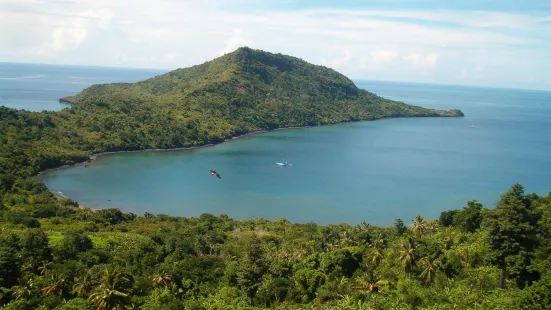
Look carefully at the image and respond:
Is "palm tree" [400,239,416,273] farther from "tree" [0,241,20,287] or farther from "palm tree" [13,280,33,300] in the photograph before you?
"tree" [0,241,20,287]

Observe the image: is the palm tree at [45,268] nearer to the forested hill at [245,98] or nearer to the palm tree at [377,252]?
the palm tree at [377,252]

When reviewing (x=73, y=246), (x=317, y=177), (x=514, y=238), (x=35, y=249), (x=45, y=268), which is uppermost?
(x=514, y=238)

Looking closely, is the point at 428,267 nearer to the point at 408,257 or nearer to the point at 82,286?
the point at 408,257

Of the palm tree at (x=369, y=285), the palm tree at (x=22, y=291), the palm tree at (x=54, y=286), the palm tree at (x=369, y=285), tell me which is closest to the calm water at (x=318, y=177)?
the palm tree at (x=369, y=285)

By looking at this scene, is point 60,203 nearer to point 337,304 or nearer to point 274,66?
point 337,304

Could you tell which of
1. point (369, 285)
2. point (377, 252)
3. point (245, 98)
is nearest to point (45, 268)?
point (369, 285)

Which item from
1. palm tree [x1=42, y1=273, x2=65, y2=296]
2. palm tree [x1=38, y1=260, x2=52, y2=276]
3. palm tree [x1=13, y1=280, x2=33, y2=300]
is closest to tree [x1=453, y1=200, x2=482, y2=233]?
palm tree [x1=42, y1=273, x2=65, y2=296]

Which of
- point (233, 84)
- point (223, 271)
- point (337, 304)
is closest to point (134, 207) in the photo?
point (223, 271)
